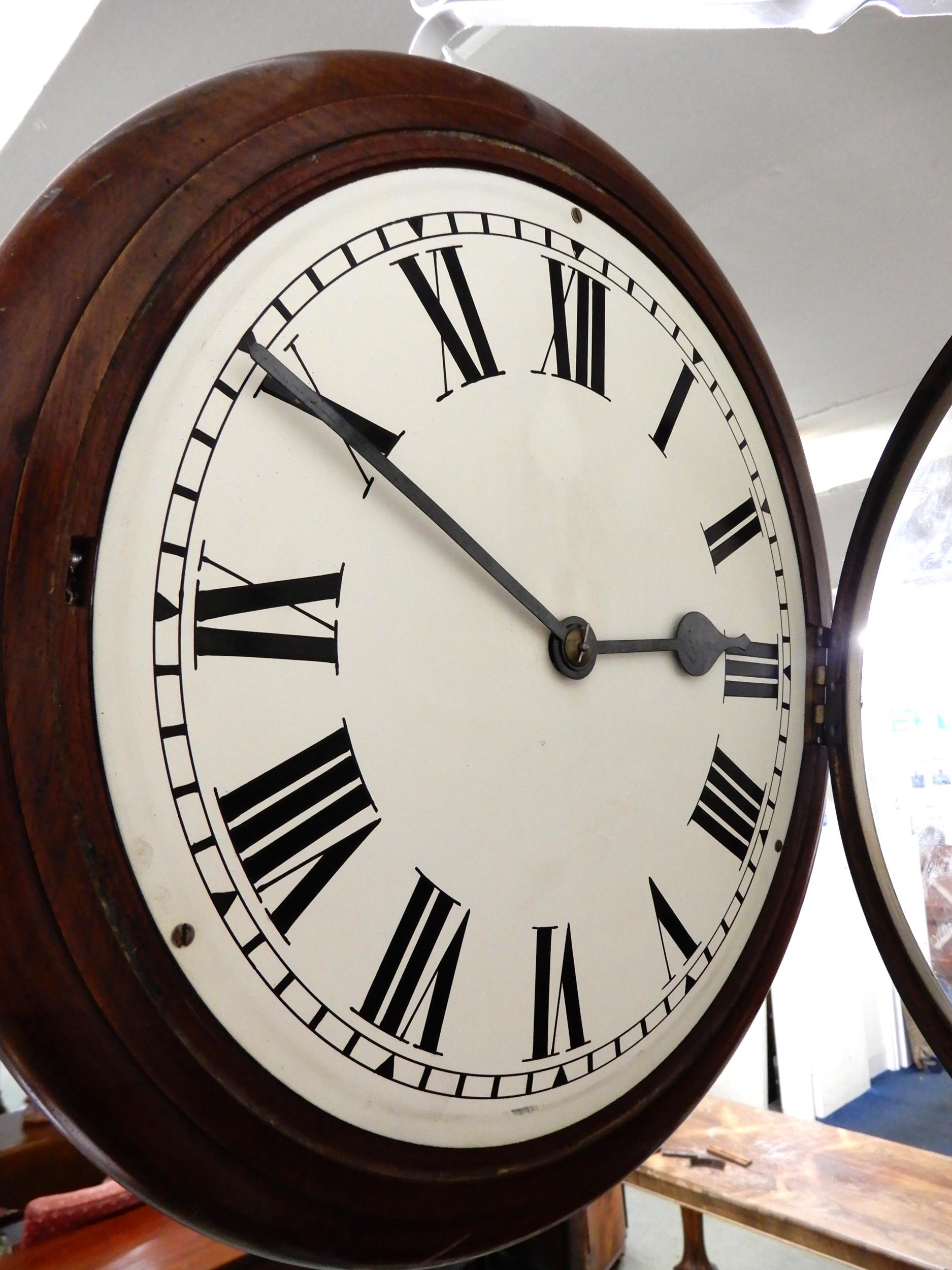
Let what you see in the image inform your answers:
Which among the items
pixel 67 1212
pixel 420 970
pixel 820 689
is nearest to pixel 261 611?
pixel 420 970

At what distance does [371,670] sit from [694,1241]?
2.99 metres

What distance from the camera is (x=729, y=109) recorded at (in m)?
1.06

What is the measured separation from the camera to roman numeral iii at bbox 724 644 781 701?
0.65 m

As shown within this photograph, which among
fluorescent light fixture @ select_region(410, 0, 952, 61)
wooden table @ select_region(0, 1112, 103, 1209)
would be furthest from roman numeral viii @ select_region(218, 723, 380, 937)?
wooden table @ select_region(0, 1112, 103, 1209)

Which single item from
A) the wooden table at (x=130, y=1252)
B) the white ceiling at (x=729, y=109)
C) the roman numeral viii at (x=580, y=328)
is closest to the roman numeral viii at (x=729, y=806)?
the roman numeral viii at (x=580, y=328)

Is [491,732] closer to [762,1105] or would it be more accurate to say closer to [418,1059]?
[418,1059]

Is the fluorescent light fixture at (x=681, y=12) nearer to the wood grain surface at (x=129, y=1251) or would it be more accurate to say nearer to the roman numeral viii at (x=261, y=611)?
the roman numeral viii at (x=261, y=611)

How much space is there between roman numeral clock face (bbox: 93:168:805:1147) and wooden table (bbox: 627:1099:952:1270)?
1731 millimetres

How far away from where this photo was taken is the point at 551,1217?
52cm

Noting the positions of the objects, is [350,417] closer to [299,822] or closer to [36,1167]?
[299,822]

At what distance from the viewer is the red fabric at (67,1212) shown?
215 centimetres

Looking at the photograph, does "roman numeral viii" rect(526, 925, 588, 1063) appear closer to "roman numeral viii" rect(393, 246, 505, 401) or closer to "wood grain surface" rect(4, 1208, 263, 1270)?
"roman numeral viii" rect(393, 246, 505, 401)

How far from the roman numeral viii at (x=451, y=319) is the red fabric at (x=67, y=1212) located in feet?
7.26

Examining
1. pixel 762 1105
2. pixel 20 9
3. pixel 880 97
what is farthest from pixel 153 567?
pixel 762 1105
